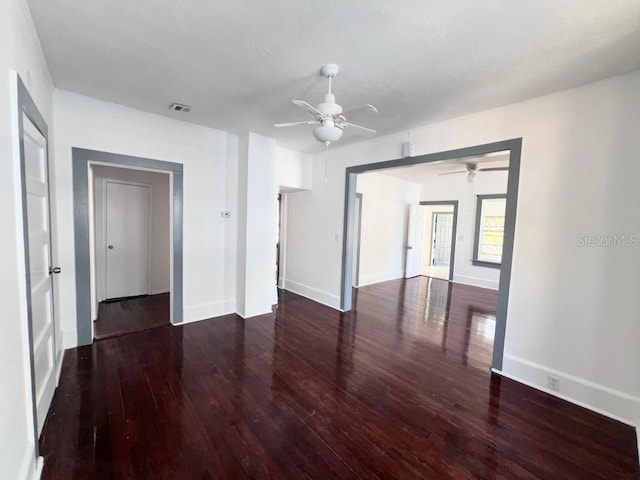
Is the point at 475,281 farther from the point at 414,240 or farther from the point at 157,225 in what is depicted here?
the point at 157,225

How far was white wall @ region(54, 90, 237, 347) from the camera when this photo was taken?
9.69ft

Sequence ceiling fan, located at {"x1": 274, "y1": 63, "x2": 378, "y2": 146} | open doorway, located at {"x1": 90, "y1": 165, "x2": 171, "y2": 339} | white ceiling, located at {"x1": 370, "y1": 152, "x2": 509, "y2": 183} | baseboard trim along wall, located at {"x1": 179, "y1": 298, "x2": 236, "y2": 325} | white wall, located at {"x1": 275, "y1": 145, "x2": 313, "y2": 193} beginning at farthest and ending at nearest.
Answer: white ceiling, located at {"x1": 370, "y1": 152, "x2": 509, "y2": 183}
white wall, located at {"x1": 275, "y1": 145, "x2": 313, "y2": 193}
open doorway, located at {"x1": 90, "y1": 165, "x2": 171, "y2": 339}
baseboard trim along wall, located at {"x1": 179, "y1": 298, "x2": 236, "y2": 325}
ceiling fan, located at {"x1": 274, "y1": 63, "x2": 378, "y2": 146}

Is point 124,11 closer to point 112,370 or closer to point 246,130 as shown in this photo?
point 246,130

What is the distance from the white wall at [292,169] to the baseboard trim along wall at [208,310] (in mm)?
2191

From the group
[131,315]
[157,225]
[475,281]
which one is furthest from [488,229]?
[131,315]

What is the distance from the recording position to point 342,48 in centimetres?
196

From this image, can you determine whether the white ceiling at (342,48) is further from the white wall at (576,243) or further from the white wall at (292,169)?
the white wall at (292,169)

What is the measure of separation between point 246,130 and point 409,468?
3.97m

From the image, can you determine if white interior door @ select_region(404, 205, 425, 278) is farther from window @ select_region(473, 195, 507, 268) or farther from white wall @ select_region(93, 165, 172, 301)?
white wall @ select_region(93, 165, 172, 301)

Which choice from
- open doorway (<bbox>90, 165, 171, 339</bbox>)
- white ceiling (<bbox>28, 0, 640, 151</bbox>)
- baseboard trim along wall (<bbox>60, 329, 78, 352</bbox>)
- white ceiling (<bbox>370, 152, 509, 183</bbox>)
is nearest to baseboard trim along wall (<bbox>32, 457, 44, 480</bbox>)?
baseboard trim along wall (<bbox>60, 329, 78, 352</bbox>)

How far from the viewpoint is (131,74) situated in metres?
2.46

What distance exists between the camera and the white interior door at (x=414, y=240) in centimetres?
730

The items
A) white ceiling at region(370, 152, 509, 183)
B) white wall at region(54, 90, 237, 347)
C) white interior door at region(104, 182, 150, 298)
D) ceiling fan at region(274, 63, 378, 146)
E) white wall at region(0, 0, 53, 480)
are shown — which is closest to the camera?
white wall at region(0, 0, 53, 480)

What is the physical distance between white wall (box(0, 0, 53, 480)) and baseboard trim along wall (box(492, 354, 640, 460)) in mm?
3585
